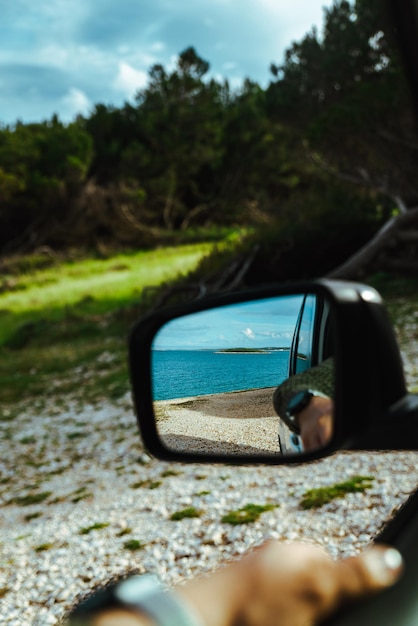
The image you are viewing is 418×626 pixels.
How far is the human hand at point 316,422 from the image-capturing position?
3.83 ft

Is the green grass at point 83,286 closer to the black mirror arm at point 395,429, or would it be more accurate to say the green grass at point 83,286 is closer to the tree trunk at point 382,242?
the tree trunk at point 382,242

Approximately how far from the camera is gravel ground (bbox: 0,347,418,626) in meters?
3.58

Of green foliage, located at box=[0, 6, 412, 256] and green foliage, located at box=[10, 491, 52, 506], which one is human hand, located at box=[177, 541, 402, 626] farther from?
green foliage, located at box=[0, 6, 412, 256]

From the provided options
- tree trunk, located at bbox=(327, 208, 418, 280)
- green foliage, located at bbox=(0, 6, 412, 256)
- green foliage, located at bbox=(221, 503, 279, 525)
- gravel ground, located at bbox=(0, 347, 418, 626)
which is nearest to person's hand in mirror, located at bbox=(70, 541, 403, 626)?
gravel ground, located at bbox=(0, 347, 418, 626)

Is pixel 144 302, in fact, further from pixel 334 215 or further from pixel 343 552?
pixel 343 552

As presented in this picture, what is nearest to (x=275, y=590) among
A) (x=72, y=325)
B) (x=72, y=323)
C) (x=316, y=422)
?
(x=316, y=422)

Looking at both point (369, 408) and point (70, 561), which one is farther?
point (70, 561)

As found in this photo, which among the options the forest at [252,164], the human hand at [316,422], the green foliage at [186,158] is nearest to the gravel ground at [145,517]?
the human hand at [316,422]

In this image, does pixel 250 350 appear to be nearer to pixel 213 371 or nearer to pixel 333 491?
pixel 213 371

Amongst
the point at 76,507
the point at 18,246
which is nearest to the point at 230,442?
the point at 76,507

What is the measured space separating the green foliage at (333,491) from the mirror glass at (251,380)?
2.96 metres

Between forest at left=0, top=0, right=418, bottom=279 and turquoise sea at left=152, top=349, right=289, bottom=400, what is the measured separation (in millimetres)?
10754

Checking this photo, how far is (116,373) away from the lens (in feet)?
38.0

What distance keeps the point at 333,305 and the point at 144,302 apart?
15334 millimetres
